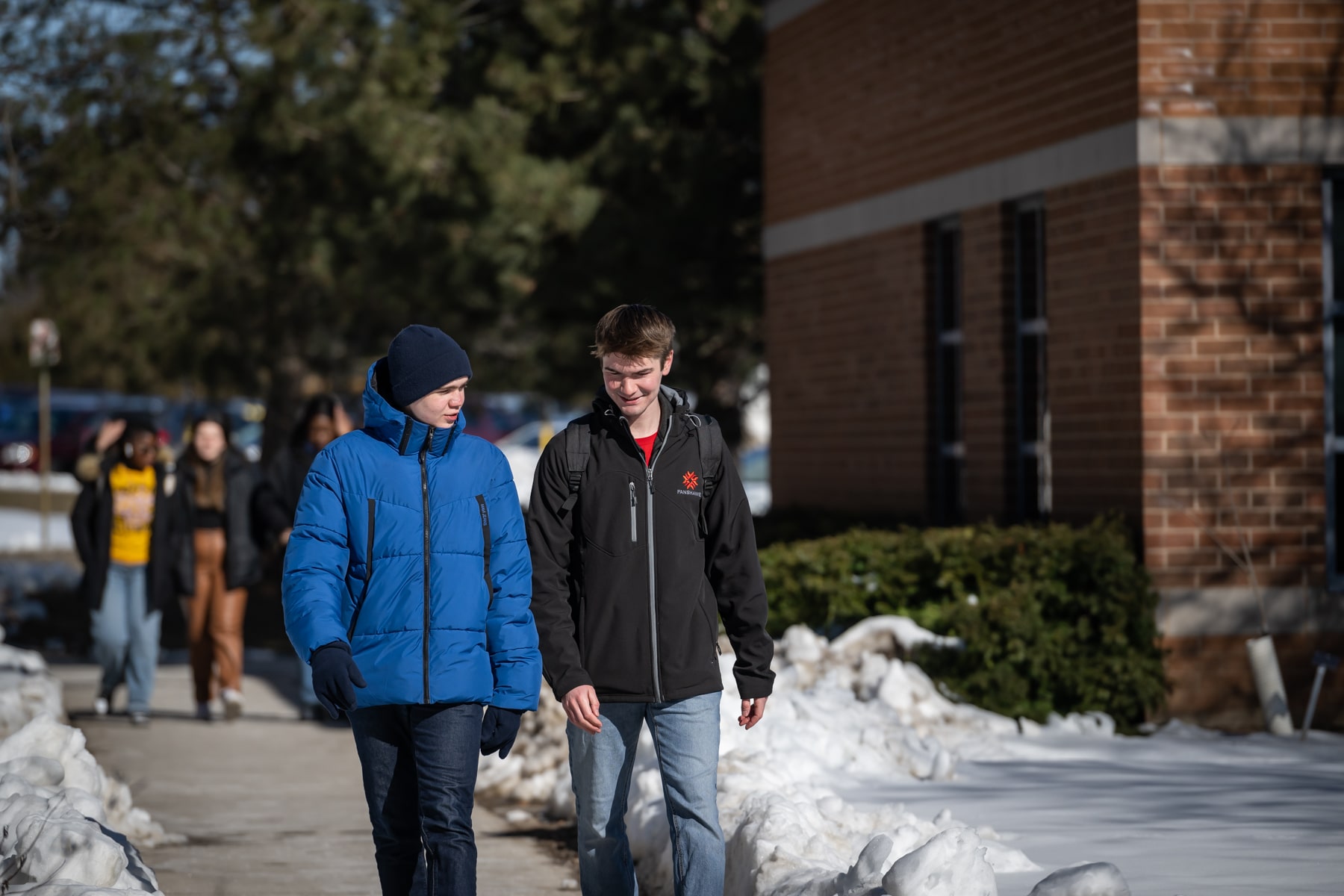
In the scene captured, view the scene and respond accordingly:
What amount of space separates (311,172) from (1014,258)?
10639 millimetres

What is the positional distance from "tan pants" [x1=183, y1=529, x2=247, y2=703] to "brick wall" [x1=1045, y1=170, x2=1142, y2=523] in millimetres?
5056

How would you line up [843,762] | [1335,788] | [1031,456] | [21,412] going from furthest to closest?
1. [21,412]
2. [1031,456]
3. [843,762]
4. [1335,788]

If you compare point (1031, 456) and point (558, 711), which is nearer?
point (558, 711)

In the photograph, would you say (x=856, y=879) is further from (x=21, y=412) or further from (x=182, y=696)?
(x=21, y=412)

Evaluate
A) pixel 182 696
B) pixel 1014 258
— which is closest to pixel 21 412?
pixel 182 696

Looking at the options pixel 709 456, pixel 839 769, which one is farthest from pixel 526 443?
pixel 709 456

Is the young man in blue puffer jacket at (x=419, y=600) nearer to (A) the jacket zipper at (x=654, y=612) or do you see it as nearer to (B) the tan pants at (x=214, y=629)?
(A) the jacket zipper at (x=654, y=612)

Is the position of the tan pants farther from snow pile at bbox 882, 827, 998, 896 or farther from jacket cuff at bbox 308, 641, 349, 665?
snow pile at bbox 882, 827, 998, 896

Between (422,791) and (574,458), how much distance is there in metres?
0.99

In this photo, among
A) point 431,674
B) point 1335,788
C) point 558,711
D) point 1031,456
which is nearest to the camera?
point 431,674

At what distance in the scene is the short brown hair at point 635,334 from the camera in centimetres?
484

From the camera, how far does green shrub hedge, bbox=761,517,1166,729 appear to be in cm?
899

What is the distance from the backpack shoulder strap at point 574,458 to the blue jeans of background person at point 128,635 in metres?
6.57

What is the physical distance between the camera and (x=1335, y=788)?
7238 millimetres
